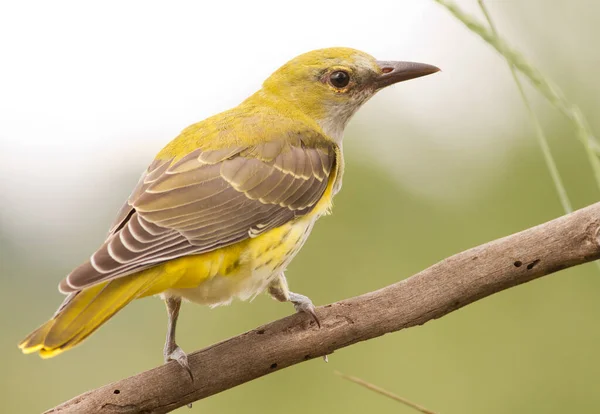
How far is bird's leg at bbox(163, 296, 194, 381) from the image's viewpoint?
318 cm

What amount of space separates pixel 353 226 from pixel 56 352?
15.7 feet

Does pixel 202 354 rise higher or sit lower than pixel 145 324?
higher

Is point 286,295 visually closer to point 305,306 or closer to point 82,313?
point 305,306

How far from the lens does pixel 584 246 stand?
279 centimetres

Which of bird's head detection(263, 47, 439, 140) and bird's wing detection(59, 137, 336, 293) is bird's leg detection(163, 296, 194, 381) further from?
bird's head detection(263, 47, 439, 140)

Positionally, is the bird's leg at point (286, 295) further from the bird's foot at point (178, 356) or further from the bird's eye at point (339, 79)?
the bird's eye at point (339, 79)

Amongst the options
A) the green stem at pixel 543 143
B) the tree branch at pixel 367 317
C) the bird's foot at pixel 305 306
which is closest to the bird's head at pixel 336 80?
the bird's foot at pixel 305 306

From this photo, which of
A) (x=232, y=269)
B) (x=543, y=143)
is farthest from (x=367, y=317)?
(x=543, y=143)

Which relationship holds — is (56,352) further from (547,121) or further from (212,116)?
(547,121)

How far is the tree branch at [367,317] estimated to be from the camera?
9.37 feet

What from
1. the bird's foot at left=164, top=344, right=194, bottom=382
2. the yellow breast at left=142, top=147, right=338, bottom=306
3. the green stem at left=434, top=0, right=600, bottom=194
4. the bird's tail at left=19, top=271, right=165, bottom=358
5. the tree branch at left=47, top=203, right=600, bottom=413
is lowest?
the tree branch at left=47, top=203, right=600, bottom=413

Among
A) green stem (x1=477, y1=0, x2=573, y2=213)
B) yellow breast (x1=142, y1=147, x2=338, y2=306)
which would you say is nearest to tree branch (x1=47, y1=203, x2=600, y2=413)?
yellow breast (x1=142, y1=147, x2=338, y2=306)

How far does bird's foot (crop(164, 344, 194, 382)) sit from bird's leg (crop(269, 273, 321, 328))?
50cm

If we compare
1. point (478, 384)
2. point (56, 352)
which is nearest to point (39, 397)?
point (478, 384)
